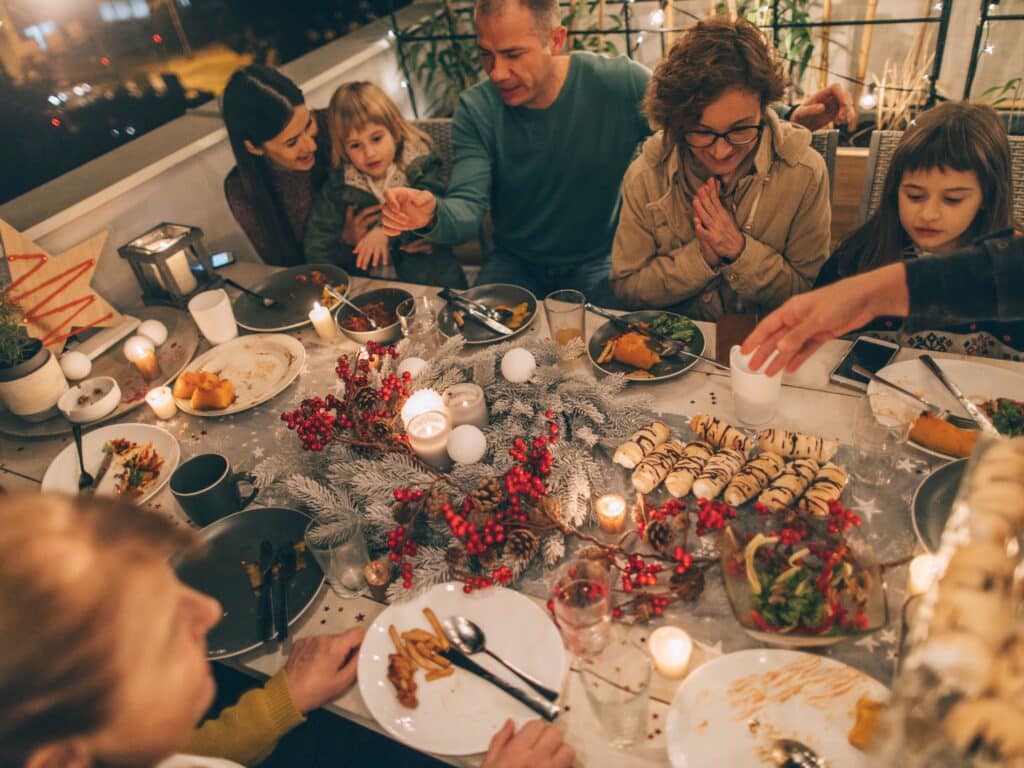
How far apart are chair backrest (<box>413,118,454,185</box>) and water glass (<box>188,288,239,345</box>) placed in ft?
3.64

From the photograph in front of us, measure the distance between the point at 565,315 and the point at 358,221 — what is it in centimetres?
117

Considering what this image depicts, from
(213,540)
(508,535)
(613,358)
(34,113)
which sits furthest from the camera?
(34,113)

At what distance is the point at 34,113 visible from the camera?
2863mm

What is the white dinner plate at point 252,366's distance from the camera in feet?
5.74

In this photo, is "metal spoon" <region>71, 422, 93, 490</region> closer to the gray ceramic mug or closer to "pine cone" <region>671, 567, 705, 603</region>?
the gray ceramic mug

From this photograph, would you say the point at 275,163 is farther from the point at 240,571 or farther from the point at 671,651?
the point at 671,651

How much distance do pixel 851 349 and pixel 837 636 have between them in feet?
2.55

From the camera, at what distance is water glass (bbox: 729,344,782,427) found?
4.41 ft

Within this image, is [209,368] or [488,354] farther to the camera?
[209,368]

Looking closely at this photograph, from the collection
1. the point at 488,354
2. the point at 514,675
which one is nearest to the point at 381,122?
the point at 488,354

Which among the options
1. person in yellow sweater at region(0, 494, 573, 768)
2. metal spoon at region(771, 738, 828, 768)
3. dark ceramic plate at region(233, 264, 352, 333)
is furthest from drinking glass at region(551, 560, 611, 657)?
dark ceramic plate at region(233, 264, 352, 333)

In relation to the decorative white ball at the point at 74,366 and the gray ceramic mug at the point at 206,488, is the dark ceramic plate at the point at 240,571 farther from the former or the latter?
the decorative white ball at the point at 74,366

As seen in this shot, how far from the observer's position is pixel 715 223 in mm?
1856

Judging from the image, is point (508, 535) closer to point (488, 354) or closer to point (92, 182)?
point (488, 354)
